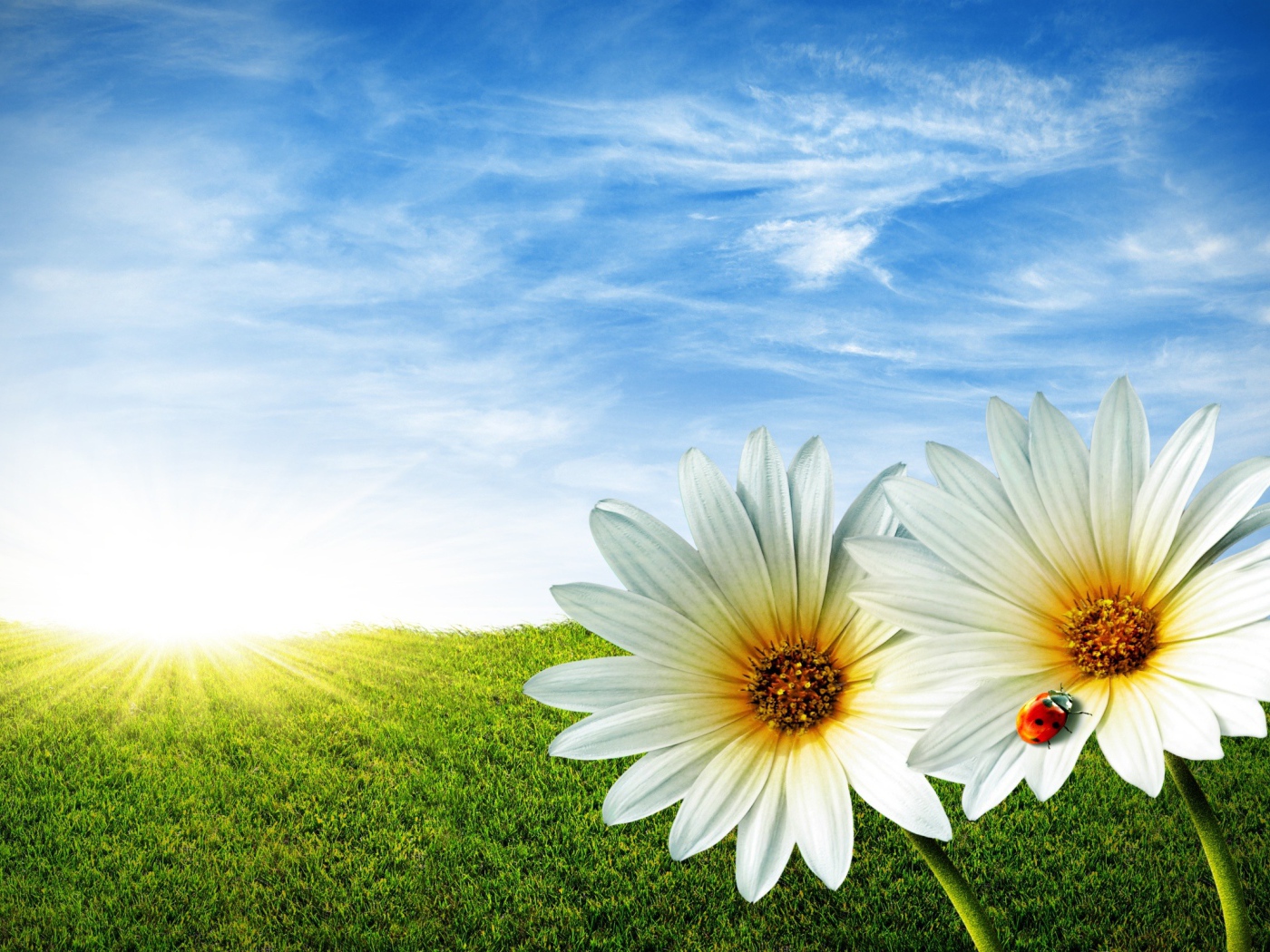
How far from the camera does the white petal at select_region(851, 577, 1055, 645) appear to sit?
2.45 ft

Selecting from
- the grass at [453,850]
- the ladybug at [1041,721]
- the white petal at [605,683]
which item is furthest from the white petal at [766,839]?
the grass at [453,850]

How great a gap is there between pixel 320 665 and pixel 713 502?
721 centimetres

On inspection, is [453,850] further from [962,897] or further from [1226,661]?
[1226,661]

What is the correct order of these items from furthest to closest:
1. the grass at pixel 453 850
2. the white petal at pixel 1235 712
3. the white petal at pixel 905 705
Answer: the grass at pixel 453 850 → the white petal at pixel 905 705 → the white petal at pixel 1235 712

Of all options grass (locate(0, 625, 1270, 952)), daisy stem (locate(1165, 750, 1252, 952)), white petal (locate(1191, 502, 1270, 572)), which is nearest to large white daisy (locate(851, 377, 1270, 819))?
white petal (locate(1191, 502, 1270, 572))

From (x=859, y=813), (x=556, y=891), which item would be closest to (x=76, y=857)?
(x=556, y=891)

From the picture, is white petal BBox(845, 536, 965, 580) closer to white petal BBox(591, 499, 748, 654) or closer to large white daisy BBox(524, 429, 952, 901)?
large white daisy BBox(524, 429, 952, 901)

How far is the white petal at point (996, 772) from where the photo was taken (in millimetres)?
693

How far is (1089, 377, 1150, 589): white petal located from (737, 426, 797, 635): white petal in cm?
26

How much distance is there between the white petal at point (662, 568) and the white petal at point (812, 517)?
75 millimetres

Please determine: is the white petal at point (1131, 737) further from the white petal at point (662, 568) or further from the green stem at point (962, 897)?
the white petal at point (662, 568)

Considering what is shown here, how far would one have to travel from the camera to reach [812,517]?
0.85m

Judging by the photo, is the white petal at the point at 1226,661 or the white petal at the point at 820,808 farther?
the white petal at the point at 820,808

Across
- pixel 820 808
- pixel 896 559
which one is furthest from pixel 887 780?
pixel 896 559
